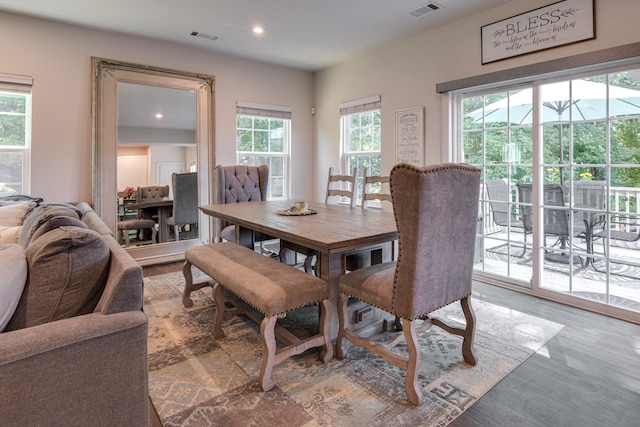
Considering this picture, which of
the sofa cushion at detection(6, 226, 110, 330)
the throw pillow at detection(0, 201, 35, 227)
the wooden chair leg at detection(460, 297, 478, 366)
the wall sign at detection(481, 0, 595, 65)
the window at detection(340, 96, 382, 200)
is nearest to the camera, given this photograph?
the sofa cushion at detection(6, 226, 110, 330)

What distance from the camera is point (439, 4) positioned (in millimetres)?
3193

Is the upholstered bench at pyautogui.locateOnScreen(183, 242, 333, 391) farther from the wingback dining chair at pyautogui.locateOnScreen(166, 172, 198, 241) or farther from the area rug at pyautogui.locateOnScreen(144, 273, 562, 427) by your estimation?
the wingback dining chair at pyautogui.locateOnScreen(166, 172, 198, 241)

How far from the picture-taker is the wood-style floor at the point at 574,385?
1.57 m

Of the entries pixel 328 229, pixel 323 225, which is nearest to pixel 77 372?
pixel 328 229

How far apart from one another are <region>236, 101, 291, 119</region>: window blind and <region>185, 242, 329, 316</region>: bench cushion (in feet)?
9.38

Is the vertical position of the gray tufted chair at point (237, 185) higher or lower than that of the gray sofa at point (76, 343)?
higher

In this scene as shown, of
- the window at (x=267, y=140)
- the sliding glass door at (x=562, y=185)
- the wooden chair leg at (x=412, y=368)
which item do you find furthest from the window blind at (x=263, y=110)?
the wooden chair leg at (x=412, y=368)

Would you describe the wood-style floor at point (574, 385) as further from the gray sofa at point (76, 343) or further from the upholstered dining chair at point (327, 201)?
the upholstered dining chair at point (327, 201)

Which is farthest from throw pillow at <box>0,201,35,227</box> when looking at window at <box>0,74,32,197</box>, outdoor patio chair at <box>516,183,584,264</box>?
outdoor patio chair at <box>516,183,584,264</box>

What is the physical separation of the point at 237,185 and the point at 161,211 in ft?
3.45

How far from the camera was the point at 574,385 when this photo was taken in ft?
5.96

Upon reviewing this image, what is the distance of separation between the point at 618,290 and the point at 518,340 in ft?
3.80

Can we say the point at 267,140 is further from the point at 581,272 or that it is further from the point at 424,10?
the point at 581,272

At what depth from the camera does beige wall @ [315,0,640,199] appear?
2654mm
